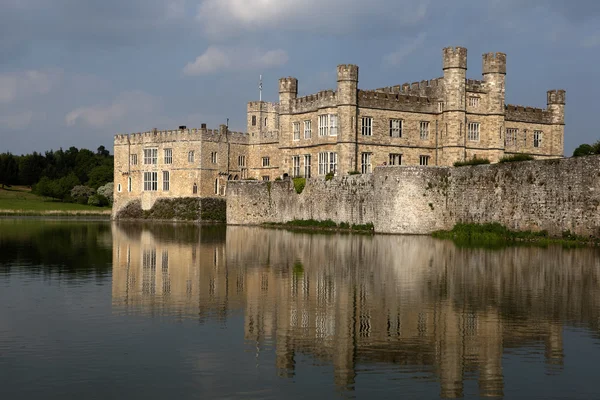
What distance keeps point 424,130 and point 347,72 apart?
7.53m

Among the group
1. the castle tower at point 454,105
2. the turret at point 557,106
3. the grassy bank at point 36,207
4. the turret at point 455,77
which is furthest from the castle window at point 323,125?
the grassy bank at point 36,207

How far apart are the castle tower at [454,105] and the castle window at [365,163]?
519cm

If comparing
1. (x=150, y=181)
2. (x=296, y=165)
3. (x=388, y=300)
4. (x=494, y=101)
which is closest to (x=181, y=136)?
(x=150, y=181)

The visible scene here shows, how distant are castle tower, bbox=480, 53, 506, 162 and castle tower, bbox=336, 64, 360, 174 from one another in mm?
9309

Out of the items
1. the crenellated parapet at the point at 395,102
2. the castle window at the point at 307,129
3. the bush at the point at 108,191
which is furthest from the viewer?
the bush at the point at 108,191

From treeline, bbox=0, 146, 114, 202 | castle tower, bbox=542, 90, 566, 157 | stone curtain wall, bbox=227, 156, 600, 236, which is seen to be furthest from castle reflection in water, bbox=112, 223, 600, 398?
treeline, bbox=0, 146, 114, 202

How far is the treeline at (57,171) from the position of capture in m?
106

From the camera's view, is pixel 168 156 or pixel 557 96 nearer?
pixel 557 96

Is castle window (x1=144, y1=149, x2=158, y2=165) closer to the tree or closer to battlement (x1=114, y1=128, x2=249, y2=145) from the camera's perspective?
battlement (x1=114, y1=128, x2=249, y2=145)

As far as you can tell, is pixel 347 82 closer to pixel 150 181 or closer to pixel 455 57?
pixel 455 57

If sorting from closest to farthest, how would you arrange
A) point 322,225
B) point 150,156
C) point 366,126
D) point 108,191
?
1. point 322,225
2. point 366,126
3. point 150,156
4. point 108,191

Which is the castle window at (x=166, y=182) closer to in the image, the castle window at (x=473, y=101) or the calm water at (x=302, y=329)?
the castle window at (x=473, y=101)

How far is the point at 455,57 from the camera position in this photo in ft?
163

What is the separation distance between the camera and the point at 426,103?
2064 inches
